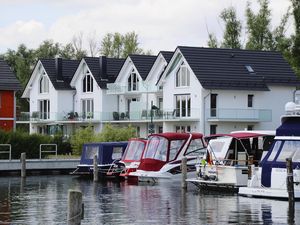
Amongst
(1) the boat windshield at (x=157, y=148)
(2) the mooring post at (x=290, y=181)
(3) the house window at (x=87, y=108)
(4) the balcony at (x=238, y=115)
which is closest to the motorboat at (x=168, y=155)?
(1) the boat windshield at (x=157, y=148)

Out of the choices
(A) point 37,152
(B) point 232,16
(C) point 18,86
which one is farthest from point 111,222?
(B) point 232,16

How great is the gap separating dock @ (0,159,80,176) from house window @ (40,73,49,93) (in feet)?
119

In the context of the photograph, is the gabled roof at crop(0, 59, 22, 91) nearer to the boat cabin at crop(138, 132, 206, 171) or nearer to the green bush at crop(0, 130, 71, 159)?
the green bush at crop(0, 130, 71, 159)

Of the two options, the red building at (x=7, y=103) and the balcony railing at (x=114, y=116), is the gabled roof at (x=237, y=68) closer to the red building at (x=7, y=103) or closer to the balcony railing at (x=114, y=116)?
the balcony railing at (x=114, y=116)

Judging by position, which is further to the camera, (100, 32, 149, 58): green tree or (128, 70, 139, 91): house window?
(100, 32, 149, 58): green tree

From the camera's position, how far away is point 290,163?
115ft

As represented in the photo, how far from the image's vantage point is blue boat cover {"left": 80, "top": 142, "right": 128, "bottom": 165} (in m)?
56.3

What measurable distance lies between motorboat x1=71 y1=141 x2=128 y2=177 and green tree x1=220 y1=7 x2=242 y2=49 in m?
44.1

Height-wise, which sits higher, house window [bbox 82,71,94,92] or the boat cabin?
house window [bbox 82,71,94,92]

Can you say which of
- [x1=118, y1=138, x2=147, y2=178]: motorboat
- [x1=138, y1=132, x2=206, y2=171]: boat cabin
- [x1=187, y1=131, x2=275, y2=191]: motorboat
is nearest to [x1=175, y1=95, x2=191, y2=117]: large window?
[x1=118, y1=138, x2=147, y2=178]: motorboat

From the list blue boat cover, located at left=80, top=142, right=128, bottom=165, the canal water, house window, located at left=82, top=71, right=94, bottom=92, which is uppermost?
house window, located at left=82, top=71, right=94, bottom=92

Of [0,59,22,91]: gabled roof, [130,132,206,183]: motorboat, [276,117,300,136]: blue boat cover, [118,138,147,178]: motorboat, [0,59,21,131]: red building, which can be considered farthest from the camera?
[0,59,22,91]: gabled roof

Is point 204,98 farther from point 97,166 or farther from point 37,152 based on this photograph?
point 97,166

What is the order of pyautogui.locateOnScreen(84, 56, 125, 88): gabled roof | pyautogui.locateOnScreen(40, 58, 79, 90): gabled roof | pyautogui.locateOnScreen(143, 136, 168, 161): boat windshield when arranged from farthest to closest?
pyautogui.locateOnScreen(40, 58, 79, 90): gabled roof, pyautogui.locateOnScreen(84, 56, 125, 88): gabled roof, pyautogui.locateOnScreen(143, 136, 168, 161): boat windshield
